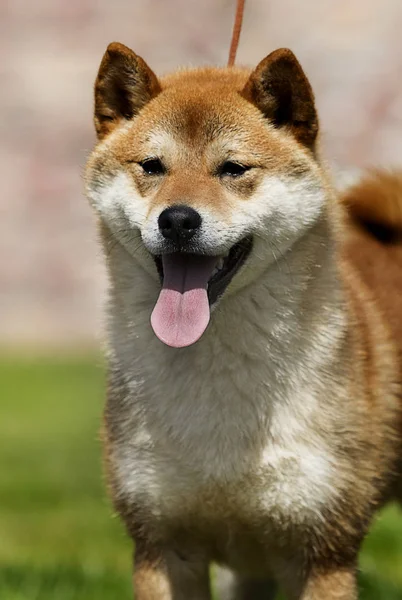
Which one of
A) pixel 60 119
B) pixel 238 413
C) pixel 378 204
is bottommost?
pixel 238 413

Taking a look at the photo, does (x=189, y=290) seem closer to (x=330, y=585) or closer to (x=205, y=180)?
(x=205, y=180)

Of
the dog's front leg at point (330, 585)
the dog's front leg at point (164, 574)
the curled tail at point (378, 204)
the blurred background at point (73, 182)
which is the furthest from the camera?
the blurred background at point (73, 182)

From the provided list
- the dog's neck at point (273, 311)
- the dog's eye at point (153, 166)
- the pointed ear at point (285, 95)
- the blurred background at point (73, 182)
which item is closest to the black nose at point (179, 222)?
the dog's eye at point (153, 166)

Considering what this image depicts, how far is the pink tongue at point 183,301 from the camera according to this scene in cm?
312

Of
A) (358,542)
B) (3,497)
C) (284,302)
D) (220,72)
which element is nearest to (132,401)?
(284,302)

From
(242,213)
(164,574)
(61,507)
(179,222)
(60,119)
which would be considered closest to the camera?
(179,222)

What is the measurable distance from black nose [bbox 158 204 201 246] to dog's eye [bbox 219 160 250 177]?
214mm

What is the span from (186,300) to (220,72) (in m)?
0.80

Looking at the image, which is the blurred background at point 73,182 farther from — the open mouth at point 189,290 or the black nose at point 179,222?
the black nose at point 179,222

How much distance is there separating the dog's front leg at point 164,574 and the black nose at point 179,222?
Result: 38.6 inches

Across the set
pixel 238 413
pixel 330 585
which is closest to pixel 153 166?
pixel 238 413

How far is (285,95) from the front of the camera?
3.30 metres

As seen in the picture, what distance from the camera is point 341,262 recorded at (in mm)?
3703

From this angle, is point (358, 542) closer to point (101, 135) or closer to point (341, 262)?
point (341, 262)
